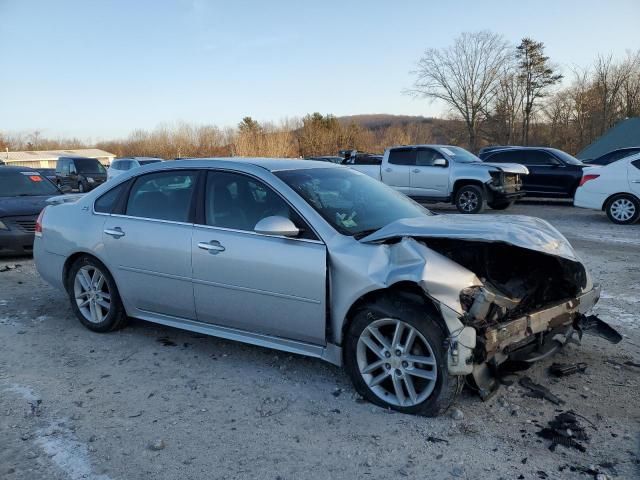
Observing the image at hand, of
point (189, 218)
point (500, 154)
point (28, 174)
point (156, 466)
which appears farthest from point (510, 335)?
point (500, 154)

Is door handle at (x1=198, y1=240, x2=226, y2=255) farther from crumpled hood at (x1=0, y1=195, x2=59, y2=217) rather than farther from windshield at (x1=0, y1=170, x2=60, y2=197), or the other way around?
windshield at (x1=0, y1=170, x2=60, y2=197)

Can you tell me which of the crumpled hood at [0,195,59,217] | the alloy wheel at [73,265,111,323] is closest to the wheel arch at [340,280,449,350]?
the alloy wheel at [73,265,111,323]

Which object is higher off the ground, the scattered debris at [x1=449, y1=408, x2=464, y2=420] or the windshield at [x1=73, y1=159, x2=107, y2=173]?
the windshield at [x1=73, y1=159, x2=107, y2=173]

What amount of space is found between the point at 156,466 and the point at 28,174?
9086mm

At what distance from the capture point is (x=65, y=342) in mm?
4816

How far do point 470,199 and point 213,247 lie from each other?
10.9 metres

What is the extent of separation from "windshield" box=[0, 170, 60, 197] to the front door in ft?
23.3

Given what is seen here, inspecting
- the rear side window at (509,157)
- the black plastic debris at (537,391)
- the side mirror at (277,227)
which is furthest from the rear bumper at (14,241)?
the rear side window at (509,157)

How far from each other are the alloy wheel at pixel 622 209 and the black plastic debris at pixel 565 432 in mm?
9711

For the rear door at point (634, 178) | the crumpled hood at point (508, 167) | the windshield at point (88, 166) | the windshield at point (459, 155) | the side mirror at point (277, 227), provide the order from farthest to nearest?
1. the windshield at point (88, 166)
2. the windshield at point (459, 155)
3. the crumpled hood at point (508, 167)
4. the rear door at point (634, 178)
5. the side mirror at point (277, 227)

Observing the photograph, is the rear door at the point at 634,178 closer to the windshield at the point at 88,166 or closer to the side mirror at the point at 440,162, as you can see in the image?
the side mirror at the point at 440,162

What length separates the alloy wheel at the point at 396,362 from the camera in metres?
3.32

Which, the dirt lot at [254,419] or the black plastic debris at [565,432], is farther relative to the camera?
the black plastic debris at [565,432]

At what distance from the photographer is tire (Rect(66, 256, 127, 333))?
15.9ft
